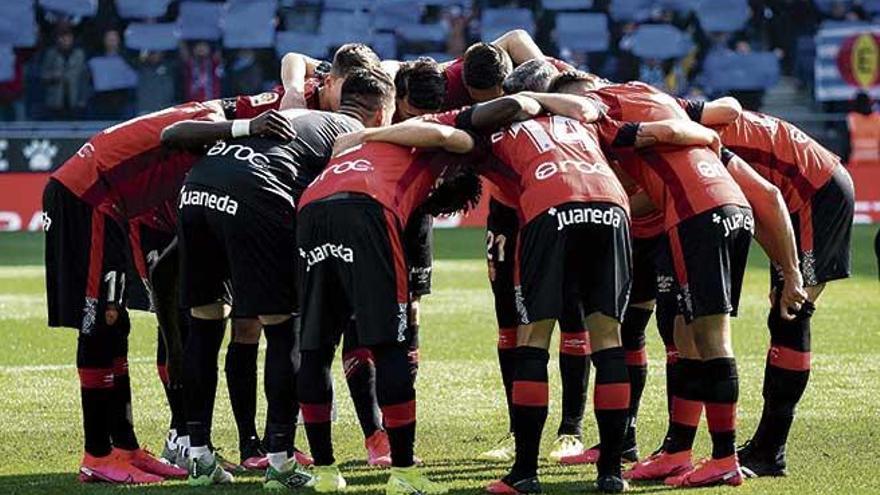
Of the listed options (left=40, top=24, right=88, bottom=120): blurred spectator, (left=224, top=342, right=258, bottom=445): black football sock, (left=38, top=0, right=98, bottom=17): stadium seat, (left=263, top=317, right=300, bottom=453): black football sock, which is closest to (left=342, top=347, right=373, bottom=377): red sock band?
(left=224, top=342, right=258, bottom=445): black football sock

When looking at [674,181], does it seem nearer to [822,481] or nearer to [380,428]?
[822,481]

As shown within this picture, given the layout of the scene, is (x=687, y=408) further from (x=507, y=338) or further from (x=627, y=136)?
(x=507, y=338)

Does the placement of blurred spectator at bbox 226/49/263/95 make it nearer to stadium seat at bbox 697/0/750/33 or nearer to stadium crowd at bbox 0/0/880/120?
stadium crowd at bbox 0/0/880/120

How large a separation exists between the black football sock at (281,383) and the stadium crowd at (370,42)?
2194 cm

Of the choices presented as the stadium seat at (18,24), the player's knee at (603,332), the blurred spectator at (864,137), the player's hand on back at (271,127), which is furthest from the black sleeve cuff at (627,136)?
the stadium seat at (18,24)

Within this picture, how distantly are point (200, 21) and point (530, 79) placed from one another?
2369cm

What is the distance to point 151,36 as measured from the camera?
31.8 metres

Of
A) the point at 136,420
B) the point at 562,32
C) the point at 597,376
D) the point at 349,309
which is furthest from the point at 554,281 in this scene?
the point at 562,32

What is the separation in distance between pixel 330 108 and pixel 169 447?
2.03 metres

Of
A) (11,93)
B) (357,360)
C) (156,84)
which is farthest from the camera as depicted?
(11,93)

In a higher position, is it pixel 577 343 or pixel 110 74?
pixel 110 74

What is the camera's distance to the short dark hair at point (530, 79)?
9.09 m

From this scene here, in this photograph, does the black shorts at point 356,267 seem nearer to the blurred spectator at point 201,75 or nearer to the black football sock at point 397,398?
the black football sock at point 397,398

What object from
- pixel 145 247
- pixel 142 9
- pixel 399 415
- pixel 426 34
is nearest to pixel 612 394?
pixel 399 415
